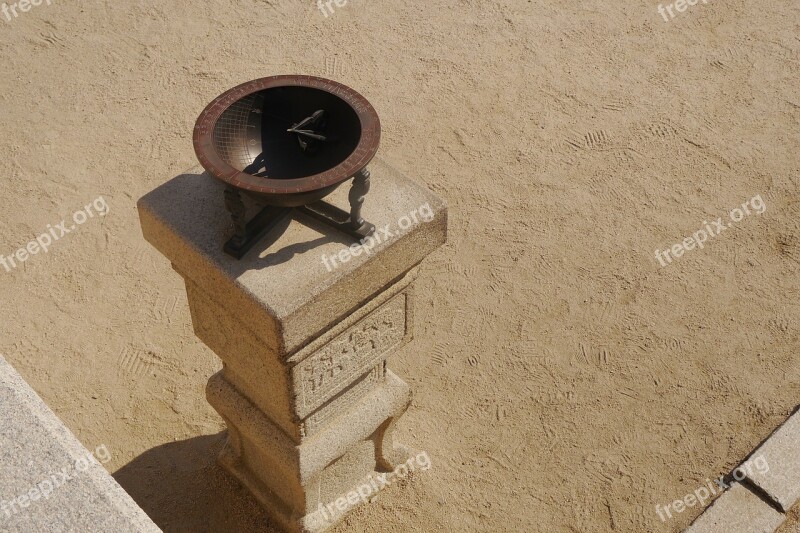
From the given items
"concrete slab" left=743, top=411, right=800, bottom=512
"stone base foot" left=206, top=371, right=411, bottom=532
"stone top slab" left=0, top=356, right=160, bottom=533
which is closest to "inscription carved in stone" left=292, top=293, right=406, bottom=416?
"stone base foot" left=206, top=371, right=411, bottom=532

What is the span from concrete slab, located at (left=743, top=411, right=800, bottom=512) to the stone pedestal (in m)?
2.33

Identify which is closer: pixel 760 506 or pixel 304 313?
pixel 304 313

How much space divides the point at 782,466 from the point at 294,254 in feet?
11.6

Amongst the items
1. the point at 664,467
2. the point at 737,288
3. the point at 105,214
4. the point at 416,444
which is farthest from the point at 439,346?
the point at 105,214

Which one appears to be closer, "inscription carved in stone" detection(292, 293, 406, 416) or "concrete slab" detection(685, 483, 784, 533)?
"inscription carved in stone" detection(292, 293, 406, 416)

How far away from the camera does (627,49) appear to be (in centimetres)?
848

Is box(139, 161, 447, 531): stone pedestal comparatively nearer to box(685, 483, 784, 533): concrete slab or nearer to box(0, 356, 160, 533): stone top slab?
box(0, 356, 160, 533): stone top slab

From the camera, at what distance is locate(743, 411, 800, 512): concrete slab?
17.8ft

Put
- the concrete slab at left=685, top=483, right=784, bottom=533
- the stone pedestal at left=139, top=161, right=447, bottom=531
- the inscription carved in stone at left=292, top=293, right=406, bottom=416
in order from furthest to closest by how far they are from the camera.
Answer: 1. the concrete slab at left=685, top=483, right=784, bottom=533
2. the inscription carved in stone at left=292, top=293, right=406, bottom=416
3. the stone pedestal at left=139, top=161, right=447, bottom=531

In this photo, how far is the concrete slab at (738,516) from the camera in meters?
5.33

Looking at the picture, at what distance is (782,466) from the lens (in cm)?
556

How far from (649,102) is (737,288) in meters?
2.12

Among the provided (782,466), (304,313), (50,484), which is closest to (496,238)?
(782,466)

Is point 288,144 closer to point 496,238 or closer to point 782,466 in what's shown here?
point 496,238
